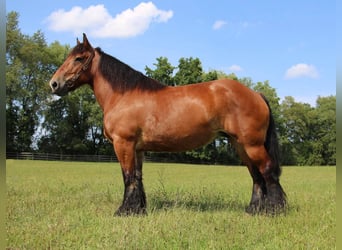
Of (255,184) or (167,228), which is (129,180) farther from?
(255,184)

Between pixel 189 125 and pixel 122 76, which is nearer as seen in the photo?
pixel 189 125

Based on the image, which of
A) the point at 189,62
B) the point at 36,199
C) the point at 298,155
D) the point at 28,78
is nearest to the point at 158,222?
the point at 36,199

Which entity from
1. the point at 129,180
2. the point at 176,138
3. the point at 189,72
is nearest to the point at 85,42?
the point at 176,138

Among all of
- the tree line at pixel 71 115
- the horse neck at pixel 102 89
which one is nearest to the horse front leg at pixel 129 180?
the horse neck at pixel 102 89

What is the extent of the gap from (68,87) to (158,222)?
3.07 metres

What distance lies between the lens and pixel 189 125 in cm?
589

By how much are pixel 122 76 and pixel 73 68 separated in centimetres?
92

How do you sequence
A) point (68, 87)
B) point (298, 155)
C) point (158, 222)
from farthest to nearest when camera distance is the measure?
1. point (298, 155)
2. point (68, 87)
3. point (158, 222)

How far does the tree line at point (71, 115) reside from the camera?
42.9 m

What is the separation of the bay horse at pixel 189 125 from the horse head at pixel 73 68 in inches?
4.3

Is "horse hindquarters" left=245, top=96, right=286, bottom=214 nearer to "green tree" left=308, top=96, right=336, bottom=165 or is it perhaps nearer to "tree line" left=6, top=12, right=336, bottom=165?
"tree line" left=6, top=12, right=336, bottom=165

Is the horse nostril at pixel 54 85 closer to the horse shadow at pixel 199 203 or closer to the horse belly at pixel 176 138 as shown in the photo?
the horse belly at pixel 176 138

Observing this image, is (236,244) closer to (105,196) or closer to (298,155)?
(105,196)

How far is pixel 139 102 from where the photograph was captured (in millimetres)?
6105
